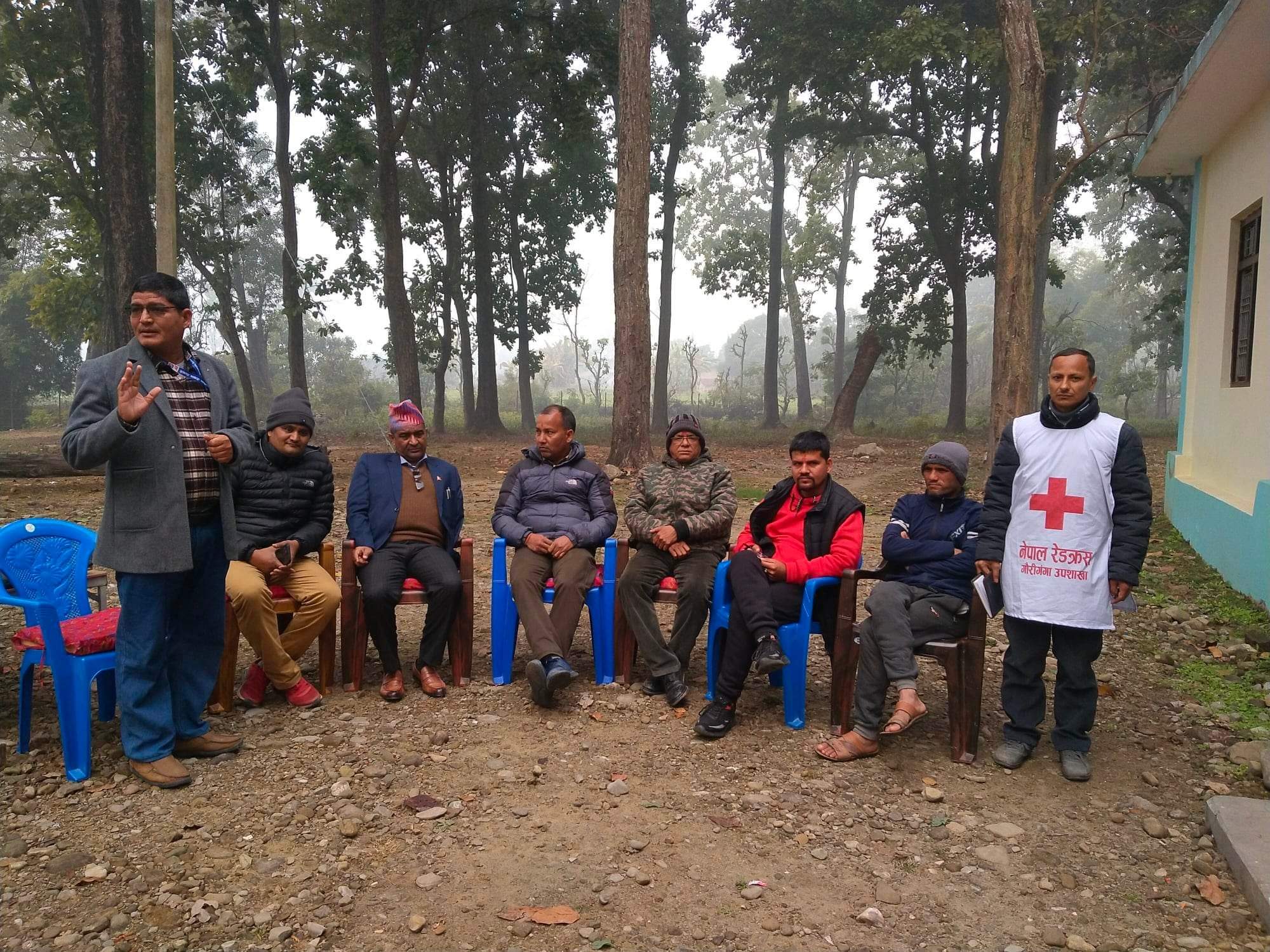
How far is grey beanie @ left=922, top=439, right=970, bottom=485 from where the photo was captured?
4.09 metres

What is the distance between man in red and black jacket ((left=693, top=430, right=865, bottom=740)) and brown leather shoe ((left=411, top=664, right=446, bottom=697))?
4.38ft

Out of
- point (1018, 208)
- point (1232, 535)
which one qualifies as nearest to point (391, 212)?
point (1018, 208)

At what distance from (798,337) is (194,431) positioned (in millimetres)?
33050

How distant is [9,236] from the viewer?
Answer: 20797mm

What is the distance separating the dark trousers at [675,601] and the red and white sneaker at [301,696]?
1.61 metres

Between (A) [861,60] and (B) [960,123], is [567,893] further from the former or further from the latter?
(B) [960,123]

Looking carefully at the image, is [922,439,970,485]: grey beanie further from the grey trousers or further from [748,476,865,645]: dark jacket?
the grey trousers

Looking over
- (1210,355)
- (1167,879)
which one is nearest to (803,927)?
(1167,879)

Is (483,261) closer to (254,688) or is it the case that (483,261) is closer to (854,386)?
(854,386)

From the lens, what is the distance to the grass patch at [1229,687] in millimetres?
4301

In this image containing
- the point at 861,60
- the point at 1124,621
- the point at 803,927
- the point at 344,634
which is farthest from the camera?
the point at 861,60

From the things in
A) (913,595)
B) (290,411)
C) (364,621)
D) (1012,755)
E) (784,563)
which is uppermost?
(290,411)

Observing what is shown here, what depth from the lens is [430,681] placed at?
4.55 metres

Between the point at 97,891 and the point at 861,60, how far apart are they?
1898 cm
